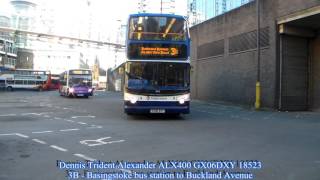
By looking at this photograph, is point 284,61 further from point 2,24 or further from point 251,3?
point 2,24

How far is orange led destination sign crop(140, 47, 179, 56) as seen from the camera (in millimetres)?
18781

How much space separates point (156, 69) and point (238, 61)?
17.3 meters

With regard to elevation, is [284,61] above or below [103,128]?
above

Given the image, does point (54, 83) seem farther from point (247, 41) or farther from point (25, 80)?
point (247, 41)

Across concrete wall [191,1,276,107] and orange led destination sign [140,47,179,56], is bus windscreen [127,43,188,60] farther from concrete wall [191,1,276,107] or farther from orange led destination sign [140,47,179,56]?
concrete wall [191,1,276,107]

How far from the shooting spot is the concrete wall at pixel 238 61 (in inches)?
1144

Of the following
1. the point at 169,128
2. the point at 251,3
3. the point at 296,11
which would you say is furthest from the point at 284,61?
the point at 169,128

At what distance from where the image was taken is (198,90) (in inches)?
1773

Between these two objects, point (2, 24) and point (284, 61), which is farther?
point (2, 24)

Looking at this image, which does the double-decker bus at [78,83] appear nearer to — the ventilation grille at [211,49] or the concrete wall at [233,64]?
the concrete wall at [233,64]

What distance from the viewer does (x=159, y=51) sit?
18828 mm

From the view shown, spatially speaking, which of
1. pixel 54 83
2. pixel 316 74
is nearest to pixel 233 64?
pixel 316 74

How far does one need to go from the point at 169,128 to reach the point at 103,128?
2304 millimetres

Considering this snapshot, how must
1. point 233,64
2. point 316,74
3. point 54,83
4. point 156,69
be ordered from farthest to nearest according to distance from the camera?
1. point 54,83
2. point 233,64
3. point 316,74
4. point 156,69
